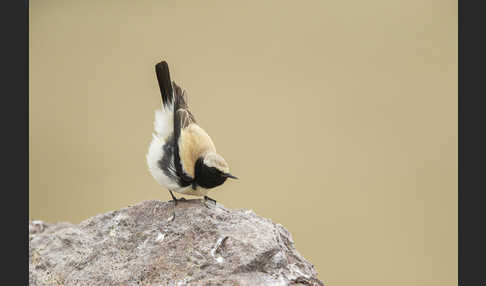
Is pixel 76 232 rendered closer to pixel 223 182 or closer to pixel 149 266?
pixel 149 266

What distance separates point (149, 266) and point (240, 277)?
16.2 inches

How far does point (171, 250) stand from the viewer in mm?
2121

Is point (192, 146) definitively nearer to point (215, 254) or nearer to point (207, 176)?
point (207, 176)

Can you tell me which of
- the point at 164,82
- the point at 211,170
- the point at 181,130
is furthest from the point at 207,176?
the point at 164,82

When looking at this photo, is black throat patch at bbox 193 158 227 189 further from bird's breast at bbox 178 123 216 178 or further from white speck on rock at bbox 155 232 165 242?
white speck on rock at bbox 155 232 165 242


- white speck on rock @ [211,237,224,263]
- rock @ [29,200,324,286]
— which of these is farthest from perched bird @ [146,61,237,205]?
white speck on rock @ [211,237,224,263]

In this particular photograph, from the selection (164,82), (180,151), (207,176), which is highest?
(164,82)

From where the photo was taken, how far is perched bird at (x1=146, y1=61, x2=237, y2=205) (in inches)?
88.9

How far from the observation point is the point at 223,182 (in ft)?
7.54

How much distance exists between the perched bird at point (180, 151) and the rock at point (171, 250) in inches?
5.2

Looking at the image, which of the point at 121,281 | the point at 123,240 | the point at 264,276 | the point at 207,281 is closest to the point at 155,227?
the point at 123,240

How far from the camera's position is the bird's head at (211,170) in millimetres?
2229

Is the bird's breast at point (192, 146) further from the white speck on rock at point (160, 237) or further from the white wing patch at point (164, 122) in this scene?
the white speck on rock at point (160, 237)

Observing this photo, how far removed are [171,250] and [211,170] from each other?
Result: 40 cm
